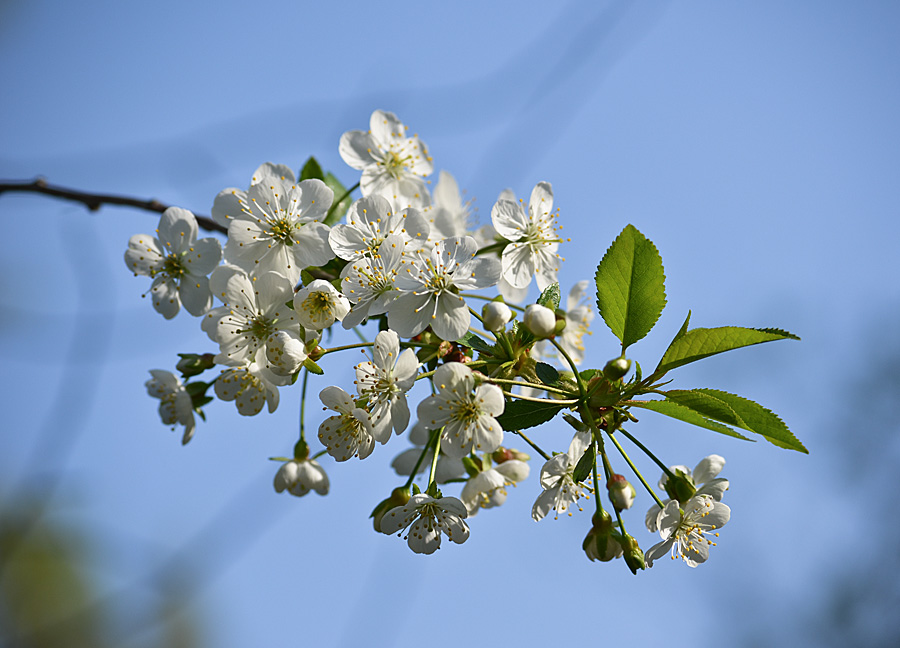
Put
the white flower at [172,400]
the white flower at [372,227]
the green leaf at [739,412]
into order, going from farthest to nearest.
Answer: the white flower at [172,400] → the white flower at [372,227] → the green leaf at [739,412]

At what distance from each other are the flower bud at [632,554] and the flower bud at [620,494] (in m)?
0.06

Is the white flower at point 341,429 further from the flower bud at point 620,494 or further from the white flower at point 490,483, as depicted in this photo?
the flower bud at point 620,494

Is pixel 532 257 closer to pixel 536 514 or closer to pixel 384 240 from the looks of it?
pixel 384 240

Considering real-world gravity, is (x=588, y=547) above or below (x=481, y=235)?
below

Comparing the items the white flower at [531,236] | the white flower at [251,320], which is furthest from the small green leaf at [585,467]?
the white flower at [251,320]

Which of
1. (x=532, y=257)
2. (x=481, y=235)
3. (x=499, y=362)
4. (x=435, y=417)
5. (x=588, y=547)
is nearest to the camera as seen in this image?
(x=435, y=417)

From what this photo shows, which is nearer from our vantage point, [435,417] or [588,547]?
[435,417]

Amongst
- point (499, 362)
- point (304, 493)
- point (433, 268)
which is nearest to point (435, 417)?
point (499, 362)

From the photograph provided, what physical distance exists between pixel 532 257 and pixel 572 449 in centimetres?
50

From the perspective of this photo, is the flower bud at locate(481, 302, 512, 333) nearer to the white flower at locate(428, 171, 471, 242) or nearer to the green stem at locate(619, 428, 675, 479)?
the green stem at locate(619, 428, 675, 479)

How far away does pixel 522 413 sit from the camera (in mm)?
1203

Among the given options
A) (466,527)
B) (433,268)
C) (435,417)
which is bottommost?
(466,527)

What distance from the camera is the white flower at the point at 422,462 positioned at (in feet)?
5.43

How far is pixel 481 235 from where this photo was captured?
1904 millimetres
